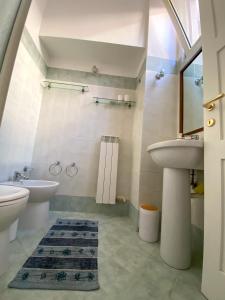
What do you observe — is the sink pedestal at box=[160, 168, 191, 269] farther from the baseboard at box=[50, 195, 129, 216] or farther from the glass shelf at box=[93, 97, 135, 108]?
the glass shelf at box=[93, 97, 135, 108]

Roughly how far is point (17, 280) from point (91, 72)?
2497mm

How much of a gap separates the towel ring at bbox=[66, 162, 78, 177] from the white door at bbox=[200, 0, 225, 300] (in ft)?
5.51

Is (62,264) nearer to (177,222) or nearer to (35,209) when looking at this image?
(35,209)

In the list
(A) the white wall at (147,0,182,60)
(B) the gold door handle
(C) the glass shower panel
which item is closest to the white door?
(B) the gold door handle

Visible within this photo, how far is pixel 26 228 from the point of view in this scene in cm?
145

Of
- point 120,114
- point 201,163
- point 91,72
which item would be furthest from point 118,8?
point 201,163

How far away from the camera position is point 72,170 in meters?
2.18

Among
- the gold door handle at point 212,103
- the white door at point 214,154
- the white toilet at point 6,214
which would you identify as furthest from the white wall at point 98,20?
the white toilet at point 6,214

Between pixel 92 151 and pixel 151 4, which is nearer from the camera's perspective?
pixel 151 4

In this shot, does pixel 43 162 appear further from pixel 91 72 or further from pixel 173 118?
pixel 173 118

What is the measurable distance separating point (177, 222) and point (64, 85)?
89.4 inches

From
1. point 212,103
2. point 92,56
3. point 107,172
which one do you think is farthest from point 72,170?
point 212,103

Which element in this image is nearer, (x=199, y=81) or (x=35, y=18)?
(x=199, y=81)

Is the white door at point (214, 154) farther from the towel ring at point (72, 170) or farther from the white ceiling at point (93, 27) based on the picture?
the towel ring at point (72, 170)
